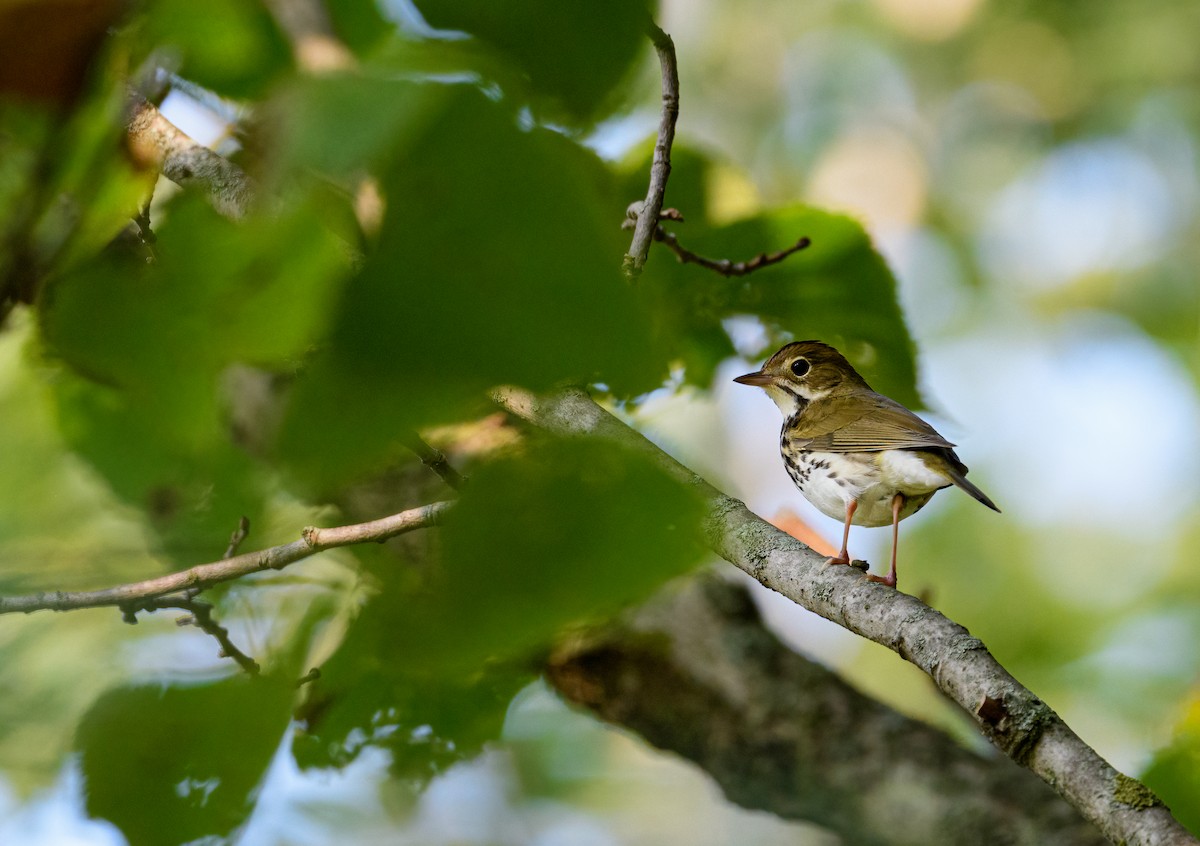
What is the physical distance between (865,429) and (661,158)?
1439 mm

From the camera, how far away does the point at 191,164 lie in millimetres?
1007

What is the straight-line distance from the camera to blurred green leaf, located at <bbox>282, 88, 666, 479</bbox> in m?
0.34

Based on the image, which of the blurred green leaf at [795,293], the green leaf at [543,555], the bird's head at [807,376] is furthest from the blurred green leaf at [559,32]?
the bird's head at [807,376]

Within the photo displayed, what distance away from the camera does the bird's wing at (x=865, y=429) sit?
243 cm

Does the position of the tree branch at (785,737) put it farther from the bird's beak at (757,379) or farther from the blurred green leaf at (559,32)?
the blurred green leaf at (559,32)

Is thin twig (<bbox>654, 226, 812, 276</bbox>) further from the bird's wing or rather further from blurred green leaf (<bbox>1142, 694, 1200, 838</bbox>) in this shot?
the bird's wing

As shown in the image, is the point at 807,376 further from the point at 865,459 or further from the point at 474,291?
the point at 474,291

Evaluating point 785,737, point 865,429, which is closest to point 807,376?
point 865,429

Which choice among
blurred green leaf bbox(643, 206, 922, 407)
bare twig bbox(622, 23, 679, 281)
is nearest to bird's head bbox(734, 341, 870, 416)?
blurred green leaf bbox(643, 206, 922, 407)

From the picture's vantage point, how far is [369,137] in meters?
0.35

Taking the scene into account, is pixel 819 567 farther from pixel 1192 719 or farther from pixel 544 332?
pixel 544 332

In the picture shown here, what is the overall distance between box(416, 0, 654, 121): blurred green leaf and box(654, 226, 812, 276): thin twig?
2.89 ft

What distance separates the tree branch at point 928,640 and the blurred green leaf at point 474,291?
0.28m

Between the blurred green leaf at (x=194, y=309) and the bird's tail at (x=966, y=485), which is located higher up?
the blurred green leaf at (x=194, y=309)
